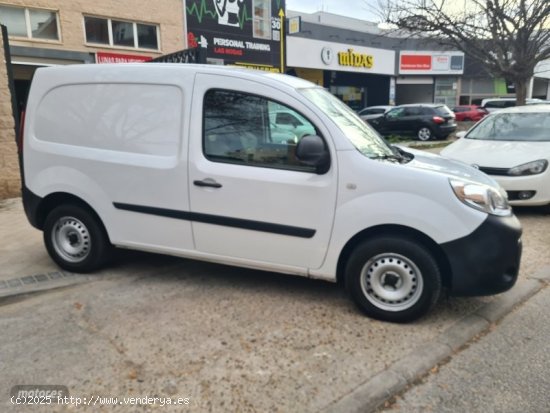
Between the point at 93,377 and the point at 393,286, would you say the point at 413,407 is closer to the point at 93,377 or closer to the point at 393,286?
the point at 393,286

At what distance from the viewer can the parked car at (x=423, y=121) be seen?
19.2m

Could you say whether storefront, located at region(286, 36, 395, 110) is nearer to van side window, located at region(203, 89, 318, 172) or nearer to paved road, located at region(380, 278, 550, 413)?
van side window, located at region(203, 89, 318, 172)

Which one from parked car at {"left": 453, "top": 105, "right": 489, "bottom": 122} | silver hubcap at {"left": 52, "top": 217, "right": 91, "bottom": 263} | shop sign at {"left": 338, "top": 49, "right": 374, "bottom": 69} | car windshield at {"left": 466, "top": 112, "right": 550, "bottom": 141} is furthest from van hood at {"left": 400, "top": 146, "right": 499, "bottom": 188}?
parked car at {"left": 453, "top": 105, "right": 489, "bottom": 122}

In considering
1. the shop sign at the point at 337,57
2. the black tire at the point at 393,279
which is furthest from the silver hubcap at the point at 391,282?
the shop sign at the point at 337,57

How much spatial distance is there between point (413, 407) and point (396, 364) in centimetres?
39

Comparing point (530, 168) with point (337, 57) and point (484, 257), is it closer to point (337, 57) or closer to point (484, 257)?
point (484, 257)

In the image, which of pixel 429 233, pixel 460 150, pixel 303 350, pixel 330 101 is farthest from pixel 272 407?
pixel 460 150

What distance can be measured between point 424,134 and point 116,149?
17.3m

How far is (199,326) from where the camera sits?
11.5 ft

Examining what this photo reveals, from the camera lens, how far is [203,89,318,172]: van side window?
377 centimetres

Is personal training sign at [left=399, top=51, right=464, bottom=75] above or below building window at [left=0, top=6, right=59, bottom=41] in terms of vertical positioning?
above

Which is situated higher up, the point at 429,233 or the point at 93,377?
the point at 429,233

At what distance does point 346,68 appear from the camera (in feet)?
93.6

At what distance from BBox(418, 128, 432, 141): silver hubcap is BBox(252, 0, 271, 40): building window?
7920mm
